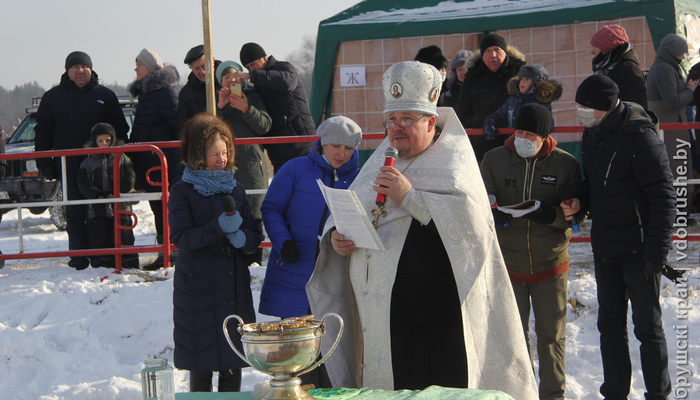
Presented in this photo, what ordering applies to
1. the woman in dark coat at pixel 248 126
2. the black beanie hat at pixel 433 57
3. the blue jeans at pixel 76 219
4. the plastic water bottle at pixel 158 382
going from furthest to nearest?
the black beanie hat at pixel 433 57
the blue jeans at pixel 76 219
the woman in dark coat at pixel 248 126
the plastic water bottle at pixel 158 382

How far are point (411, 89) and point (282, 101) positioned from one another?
3814mm

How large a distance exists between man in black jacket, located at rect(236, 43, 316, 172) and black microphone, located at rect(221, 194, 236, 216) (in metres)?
2.68

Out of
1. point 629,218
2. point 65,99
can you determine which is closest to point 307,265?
point 629,218

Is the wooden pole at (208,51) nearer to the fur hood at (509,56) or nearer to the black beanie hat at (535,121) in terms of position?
the fur hood at (509,56)

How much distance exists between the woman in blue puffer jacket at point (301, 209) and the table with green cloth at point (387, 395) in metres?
1.90

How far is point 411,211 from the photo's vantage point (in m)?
3.39

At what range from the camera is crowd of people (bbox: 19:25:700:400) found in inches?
138

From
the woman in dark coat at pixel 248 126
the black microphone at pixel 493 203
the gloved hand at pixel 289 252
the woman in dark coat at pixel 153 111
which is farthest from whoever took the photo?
the woman in dark coat at pixel 153 111

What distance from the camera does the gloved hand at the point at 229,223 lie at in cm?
446

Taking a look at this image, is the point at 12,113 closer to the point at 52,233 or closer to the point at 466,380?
the point at 52,233

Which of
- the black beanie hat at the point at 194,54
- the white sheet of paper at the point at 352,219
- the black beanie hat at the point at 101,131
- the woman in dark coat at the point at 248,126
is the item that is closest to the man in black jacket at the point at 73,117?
the black beanie hat at the point at 101,131

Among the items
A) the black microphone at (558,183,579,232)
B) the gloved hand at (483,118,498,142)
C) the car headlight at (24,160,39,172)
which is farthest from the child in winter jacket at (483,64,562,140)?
the car headlight at (24,160,39,172)

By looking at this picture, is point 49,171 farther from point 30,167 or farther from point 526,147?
point 30,167

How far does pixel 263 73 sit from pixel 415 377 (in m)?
3.96
